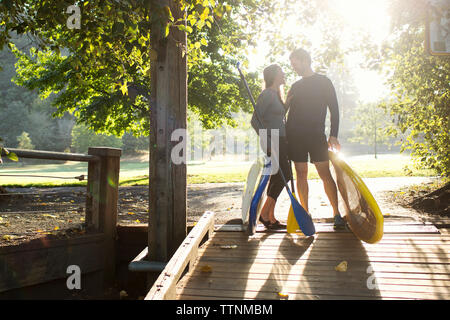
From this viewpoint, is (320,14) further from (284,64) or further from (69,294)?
(284,64)

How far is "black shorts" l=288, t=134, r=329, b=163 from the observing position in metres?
4.69

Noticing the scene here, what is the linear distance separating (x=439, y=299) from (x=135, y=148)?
61293 millimetres

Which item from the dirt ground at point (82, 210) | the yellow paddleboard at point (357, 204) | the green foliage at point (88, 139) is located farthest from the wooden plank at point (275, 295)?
the green foliage at point (88, 139)

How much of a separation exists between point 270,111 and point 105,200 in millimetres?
2411

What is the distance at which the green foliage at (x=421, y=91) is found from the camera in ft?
26.6

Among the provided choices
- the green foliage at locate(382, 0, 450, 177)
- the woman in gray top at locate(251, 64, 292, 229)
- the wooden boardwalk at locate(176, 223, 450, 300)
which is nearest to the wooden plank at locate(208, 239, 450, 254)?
the wooden boardwalk at locate(176, 223, 450, 300)

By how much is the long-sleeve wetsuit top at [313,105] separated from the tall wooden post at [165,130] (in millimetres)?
1428

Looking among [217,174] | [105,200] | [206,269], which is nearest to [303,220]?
[206,269]

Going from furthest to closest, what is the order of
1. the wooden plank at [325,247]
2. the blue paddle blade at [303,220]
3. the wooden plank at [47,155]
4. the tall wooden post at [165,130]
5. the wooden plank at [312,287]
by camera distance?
1. the blue paddle blade at [303,220]
2. the wooden plank at [47,155]
3. the tall wooden post at [165,130]
4. the wooden plank at [325,247]
5. the wooden plank at [312,287]

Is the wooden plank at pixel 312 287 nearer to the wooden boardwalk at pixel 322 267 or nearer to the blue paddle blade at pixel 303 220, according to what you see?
the wooden boardwalk at pixel 322 267

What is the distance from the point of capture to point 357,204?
429 cm

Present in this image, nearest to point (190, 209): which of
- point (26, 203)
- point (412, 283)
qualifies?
point (26, 203)

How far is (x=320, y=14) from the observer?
31.7 ft

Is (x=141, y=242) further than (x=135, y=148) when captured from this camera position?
No
